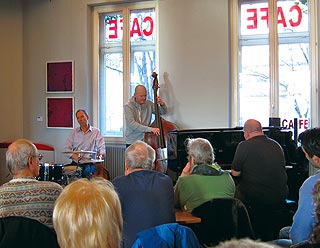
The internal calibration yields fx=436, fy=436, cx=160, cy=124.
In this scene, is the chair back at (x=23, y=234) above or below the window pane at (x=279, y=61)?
below

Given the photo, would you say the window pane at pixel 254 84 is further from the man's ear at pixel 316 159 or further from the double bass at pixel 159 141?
the man's ear at pixel 316 159

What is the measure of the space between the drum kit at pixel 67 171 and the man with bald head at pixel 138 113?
64 cm

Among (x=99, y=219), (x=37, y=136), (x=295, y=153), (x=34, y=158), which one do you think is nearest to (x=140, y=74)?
(x=37, y=136)

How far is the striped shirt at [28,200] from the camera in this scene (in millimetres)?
2275

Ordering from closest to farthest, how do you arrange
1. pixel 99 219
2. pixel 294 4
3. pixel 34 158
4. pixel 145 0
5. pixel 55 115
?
pixel 99 219 → pixel 34 158 → pixel 294 4 → pixel 145 0 → pixel 55 115

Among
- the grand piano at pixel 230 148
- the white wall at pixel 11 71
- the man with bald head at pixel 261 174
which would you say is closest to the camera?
the man with bald head at pixel 261 174

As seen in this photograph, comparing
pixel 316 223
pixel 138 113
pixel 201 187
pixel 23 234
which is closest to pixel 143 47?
pixel 138 113

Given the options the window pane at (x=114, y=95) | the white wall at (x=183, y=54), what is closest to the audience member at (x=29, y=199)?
the white wall at (x=183, y=54)

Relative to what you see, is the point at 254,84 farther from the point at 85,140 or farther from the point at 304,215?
the point at 304,215

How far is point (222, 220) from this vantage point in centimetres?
274

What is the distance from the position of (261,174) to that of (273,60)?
266 cm

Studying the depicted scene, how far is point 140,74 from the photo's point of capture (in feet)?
22.2

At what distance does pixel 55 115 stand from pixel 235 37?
3.14m

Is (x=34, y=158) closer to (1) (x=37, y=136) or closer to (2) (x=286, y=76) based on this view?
(2) (x=286, y=76)
